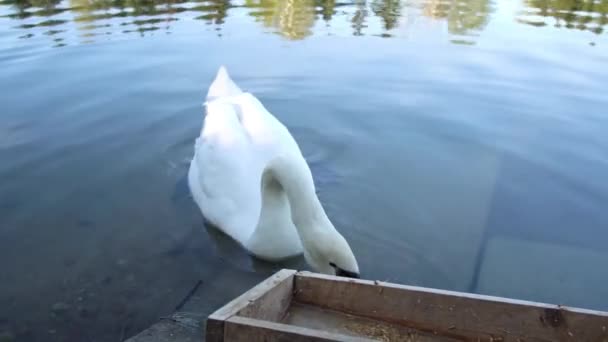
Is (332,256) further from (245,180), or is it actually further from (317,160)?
(317,160)

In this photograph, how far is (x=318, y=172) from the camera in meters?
6.60

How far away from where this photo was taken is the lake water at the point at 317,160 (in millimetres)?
4773

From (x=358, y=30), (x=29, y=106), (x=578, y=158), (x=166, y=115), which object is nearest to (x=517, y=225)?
(x=578, y=158)

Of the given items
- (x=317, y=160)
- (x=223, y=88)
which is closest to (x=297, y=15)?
(x=223, y=88)

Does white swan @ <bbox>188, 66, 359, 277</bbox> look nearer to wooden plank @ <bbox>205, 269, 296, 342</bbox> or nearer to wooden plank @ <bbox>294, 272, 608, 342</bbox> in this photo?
wooden plank @ <bbox>294, 272, 608, 342</bbox>


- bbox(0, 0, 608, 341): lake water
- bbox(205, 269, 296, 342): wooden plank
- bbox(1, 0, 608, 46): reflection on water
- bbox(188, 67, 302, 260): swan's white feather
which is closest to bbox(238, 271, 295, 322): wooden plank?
bbox(205, 269, 296, 342): wooden plank

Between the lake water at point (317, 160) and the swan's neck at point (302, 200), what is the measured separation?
34.7 inches

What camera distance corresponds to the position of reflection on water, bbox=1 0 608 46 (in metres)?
14.1

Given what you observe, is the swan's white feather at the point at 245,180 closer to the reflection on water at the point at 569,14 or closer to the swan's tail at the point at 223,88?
the swan's tail at the point at 223,88

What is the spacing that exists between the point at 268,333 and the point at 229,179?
264 centimetres

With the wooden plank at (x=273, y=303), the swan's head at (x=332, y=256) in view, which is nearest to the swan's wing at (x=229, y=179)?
the swan's head at (x=332, y=256)

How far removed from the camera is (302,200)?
13.7ft

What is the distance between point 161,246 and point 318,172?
2.06 meters

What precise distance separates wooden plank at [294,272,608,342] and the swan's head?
42cm
